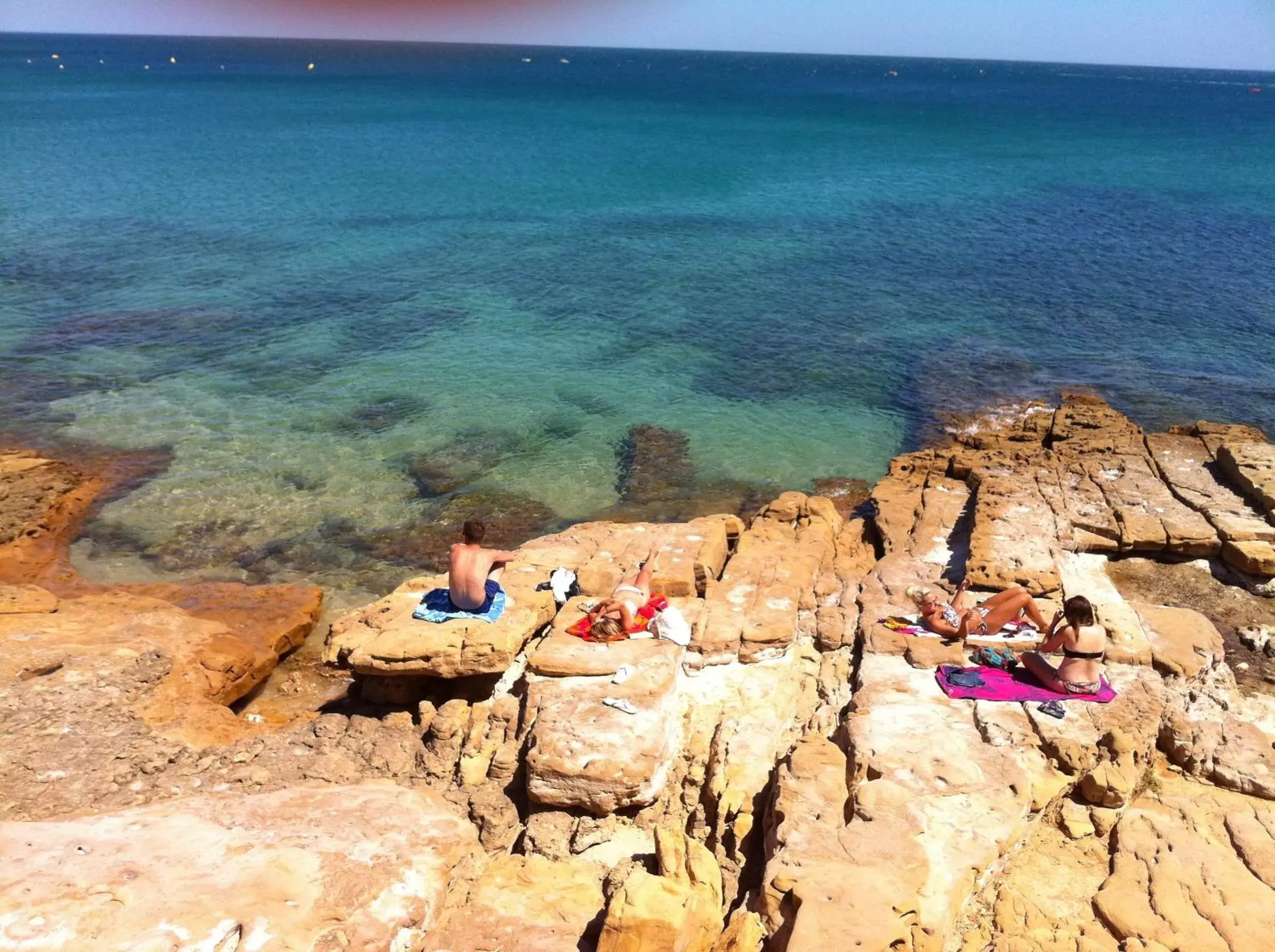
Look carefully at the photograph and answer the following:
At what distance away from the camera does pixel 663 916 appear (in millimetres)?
5109

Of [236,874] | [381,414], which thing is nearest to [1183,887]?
[236,874]

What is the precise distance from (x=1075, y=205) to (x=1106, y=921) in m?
35.9

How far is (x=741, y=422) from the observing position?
17.3 metres

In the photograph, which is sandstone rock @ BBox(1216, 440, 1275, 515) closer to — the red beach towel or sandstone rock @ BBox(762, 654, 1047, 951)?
sandstone rock @ BBox(762, 654, 1047, 951)

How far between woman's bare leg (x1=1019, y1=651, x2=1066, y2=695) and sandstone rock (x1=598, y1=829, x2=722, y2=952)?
11.7 ft

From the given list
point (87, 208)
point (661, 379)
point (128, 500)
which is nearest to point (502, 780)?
point (128, 500)

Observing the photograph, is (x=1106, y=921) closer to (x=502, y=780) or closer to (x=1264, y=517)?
(x=502, y=780)

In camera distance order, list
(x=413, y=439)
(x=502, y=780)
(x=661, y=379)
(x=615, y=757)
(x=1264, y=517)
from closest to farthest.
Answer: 1. (x=615, y=757)
2. (x=502, y=780)
3. (x=1264, y=517)
4. (x=413, y=439)
5. (x=661, y=379)

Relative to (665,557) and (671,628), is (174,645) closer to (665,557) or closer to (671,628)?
(665,557)

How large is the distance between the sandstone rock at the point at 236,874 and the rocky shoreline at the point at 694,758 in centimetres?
3

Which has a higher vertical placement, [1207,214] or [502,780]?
[1207,214]

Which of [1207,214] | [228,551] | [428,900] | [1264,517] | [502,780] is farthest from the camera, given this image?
[1207,214]

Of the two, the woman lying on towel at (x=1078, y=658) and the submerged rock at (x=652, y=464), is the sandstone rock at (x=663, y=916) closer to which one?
the woman lying on towel at (x=1078, y=658)

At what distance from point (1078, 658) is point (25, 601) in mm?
11265
